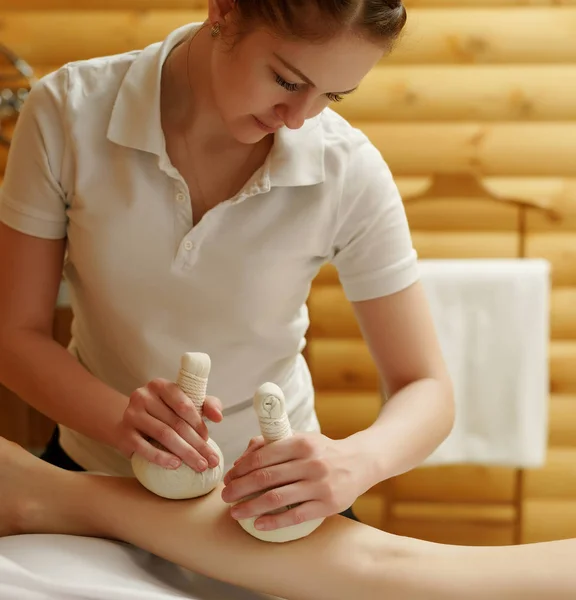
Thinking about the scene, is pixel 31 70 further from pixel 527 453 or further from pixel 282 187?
pixel 527 453

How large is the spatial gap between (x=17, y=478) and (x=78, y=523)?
0.36 ft

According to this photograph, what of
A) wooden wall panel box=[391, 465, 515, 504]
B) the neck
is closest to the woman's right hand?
the neck

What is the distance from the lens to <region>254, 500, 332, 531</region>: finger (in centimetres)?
102

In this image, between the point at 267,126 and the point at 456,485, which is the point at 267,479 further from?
the point at 456,485

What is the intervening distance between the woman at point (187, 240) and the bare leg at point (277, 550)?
0.08 meters

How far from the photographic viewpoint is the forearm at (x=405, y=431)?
3.68 feet

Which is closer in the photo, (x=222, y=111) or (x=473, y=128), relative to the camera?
(x=222, y=111)

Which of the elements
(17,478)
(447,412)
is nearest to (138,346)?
(17,478)

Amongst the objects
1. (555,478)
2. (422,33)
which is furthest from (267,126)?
(555,478)

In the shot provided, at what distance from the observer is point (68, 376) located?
1222 mm

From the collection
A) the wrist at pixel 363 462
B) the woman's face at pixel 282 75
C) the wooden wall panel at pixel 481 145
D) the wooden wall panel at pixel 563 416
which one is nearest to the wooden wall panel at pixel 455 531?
the wooden wall panel at pixel 563 416

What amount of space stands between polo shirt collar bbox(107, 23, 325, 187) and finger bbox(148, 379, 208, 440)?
13.9 inches

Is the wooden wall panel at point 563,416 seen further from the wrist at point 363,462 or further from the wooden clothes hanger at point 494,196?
the wrist at point 363,462

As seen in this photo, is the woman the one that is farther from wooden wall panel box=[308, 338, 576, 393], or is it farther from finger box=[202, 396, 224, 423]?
wooden wall panel box=[308, 338, 576, 393]
